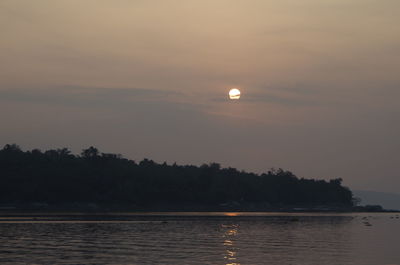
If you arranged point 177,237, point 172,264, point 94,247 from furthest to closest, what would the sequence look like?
1. point 177,237
2. point 94,247
3. point 172,264

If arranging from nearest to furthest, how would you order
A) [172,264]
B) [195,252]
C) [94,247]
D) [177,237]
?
[172,264] < [195,252] < [94,247] < [177,237]

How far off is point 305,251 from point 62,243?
28.4m

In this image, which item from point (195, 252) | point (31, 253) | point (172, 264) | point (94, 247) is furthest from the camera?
point (94, 247)

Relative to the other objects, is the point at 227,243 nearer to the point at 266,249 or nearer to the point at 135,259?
the point at 266,249

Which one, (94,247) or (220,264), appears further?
(94,247)

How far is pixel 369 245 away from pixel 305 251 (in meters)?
14.6

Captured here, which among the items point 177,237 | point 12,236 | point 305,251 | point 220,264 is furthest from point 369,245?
point 12,236

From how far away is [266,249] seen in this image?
74.4 metres

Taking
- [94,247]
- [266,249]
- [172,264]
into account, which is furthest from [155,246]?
[172,264]

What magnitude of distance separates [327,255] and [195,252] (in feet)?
45.4

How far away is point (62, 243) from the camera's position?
3051 inches

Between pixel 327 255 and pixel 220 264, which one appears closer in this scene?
pixel 220 264

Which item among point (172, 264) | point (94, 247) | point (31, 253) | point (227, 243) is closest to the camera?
point (172, 264)

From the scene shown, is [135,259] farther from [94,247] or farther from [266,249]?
[266,249]
